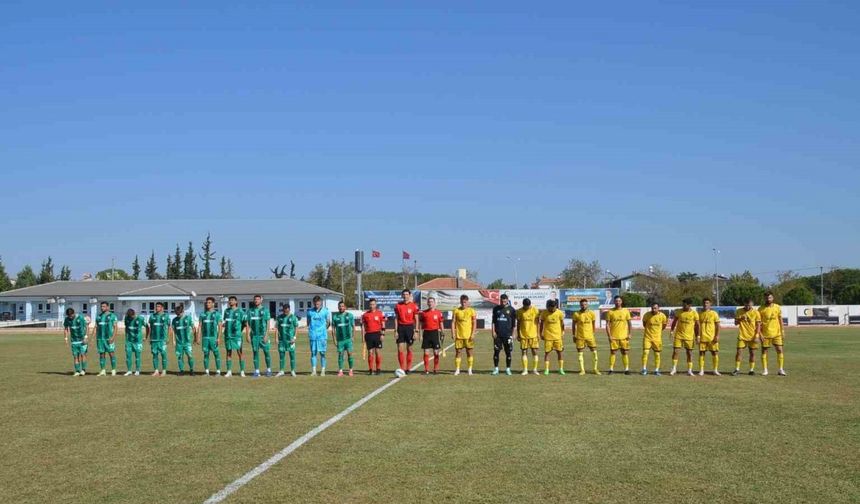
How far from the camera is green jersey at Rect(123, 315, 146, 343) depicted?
71.5 ft

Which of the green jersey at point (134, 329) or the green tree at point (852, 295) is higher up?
the green jersey at point (134, 329)

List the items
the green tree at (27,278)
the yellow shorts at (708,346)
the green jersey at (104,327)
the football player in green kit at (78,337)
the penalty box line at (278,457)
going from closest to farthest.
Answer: the penalty box line at (278,457), the yellow shorts at (708,346), the green jersey at (104,327), the football player in green kit at (78,337), the green tree at (27,278)

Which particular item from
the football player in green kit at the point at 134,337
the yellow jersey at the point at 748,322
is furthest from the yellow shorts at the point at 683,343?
the football player in green kit at the point at 134,337

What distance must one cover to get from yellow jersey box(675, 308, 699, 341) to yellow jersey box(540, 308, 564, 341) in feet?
9.60

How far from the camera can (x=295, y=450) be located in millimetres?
9828

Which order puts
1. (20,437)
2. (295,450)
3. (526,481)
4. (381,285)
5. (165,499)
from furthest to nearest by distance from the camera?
(381,285) < (20,437) < (295,450) < (526,481) < (165,499)

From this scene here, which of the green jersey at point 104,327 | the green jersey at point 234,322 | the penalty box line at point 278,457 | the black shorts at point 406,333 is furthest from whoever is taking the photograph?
the green jersey at point 104,327

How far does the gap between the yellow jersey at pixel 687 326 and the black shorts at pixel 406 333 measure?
6604mm

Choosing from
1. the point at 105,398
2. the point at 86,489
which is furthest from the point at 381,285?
the point at 86,489

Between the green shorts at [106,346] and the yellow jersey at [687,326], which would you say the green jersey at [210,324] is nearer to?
the green shorts at [106,346]

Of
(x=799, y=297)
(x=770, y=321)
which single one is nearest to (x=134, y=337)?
(x=770, y=321)

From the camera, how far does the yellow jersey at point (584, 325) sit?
804 inches

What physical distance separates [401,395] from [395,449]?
583cm

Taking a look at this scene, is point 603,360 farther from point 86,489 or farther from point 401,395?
point 86,489
